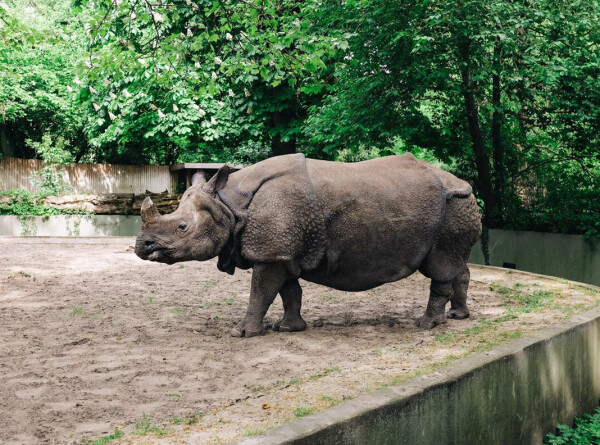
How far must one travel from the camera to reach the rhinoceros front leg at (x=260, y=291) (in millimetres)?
6812

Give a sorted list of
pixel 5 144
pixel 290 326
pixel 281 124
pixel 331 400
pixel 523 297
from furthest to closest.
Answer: pixel 5 144, pixel 281 124, pixel 523 297, pixel 290 326, pixel 331 400

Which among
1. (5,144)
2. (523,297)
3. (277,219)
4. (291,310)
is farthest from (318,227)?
(5,144)

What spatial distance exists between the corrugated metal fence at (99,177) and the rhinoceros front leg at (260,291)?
65.2 feet

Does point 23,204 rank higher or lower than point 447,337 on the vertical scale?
higher

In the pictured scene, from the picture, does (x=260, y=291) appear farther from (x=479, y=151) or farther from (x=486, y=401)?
(x=479, y=151)

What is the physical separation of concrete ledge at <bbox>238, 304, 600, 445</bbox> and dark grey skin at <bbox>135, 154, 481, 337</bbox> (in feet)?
4.64

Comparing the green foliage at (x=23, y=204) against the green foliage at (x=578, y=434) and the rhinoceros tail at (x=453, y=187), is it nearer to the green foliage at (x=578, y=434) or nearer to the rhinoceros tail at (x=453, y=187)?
the rhinoceros tail at (x=453, y=187)

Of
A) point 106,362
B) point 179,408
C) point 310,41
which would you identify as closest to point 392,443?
point 179,408

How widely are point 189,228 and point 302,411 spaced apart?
2944 millimetres

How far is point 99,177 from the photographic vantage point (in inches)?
1057

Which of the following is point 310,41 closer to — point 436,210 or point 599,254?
point 436,210

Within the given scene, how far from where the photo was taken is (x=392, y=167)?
24.0 feet

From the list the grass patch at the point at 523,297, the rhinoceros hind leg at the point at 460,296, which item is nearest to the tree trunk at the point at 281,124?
the grass patch at the point at 523,297

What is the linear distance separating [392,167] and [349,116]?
288 inches
